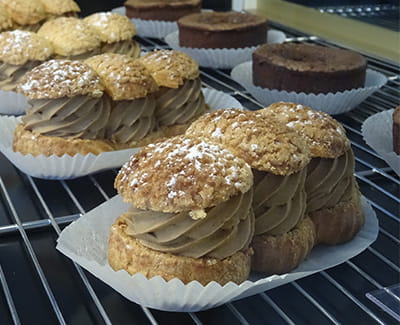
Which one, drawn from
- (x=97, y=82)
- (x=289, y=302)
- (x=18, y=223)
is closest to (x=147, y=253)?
(x=289, y=302)

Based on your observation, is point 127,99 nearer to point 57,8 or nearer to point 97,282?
point 97,282

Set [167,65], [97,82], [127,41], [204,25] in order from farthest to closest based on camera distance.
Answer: [204,25], [127,41], [167,65], [97,82]

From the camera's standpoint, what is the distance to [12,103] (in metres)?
2.11

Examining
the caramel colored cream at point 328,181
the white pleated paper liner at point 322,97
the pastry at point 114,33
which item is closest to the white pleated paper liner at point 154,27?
the pastry at point 114,33

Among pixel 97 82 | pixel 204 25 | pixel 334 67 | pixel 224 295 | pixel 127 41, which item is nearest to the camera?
pixel 224 295

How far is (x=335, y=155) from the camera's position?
1.29 meters

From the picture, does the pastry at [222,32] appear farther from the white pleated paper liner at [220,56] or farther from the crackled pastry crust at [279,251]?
the crackled pastry crust at [279,251]

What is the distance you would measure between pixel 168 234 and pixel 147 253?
5 centimetres

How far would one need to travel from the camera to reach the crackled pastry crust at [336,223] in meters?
1.30

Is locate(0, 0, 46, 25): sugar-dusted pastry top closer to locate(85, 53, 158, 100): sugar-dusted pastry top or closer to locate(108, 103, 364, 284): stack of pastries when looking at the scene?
locate(85, 53, 158, 100): sugar-dusted pastry top

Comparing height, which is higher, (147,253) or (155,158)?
(155,158)

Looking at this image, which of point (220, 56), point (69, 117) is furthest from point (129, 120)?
point (220, 56)

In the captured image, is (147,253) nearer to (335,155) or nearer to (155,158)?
(155,158)

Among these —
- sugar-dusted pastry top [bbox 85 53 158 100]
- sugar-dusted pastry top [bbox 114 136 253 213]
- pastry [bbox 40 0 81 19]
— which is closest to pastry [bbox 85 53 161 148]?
sugar-dusted pastry top [bbox 85 53 158 100]
